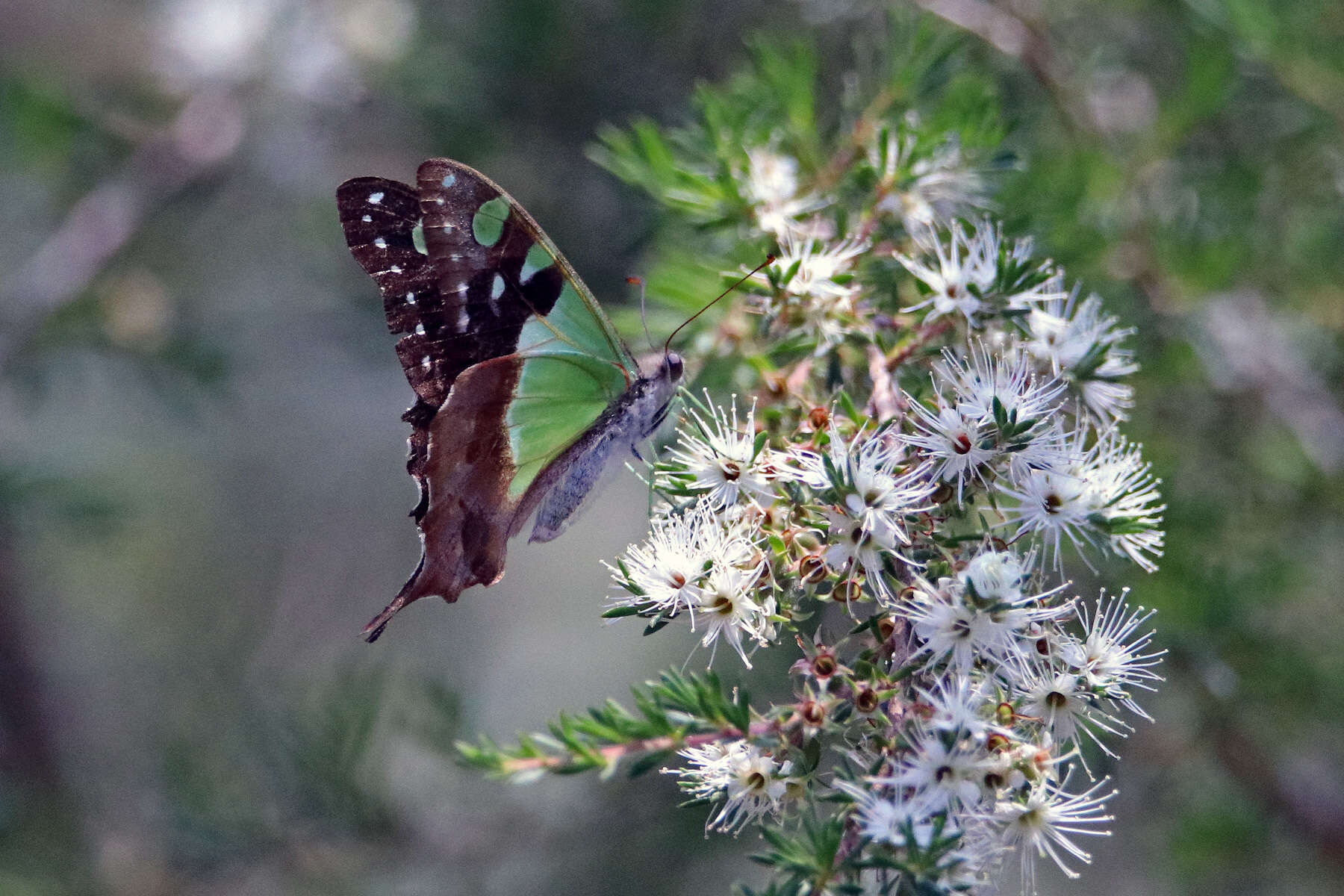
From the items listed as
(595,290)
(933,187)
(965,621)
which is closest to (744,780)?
(965,621)

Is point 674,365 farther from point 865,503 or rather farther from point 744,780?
point 744,780

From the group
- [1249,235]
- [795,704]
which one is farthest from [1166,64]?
[795,704]

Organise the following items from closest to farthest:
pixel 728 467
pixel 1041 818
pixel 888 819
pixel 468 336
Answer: pixel 888 819, pixel 1041 818, pixel 728 467, pixel 468 336

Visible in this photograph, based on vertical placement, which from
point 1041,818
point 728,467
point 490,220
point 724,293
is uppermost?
point 490,220

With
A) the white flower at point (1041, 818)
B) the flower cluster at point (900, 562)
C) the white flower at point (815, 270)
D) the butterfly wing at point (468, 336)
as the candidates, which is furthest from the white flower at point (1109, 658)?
the butterfly wing at point (468, 336)

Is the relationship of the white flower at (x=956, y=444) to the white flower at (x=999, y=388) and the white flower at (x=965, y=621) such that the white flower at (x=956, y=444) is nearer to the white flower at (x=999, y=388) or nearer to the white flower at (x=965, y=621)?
→ the white flower at (x=999, y=388)
